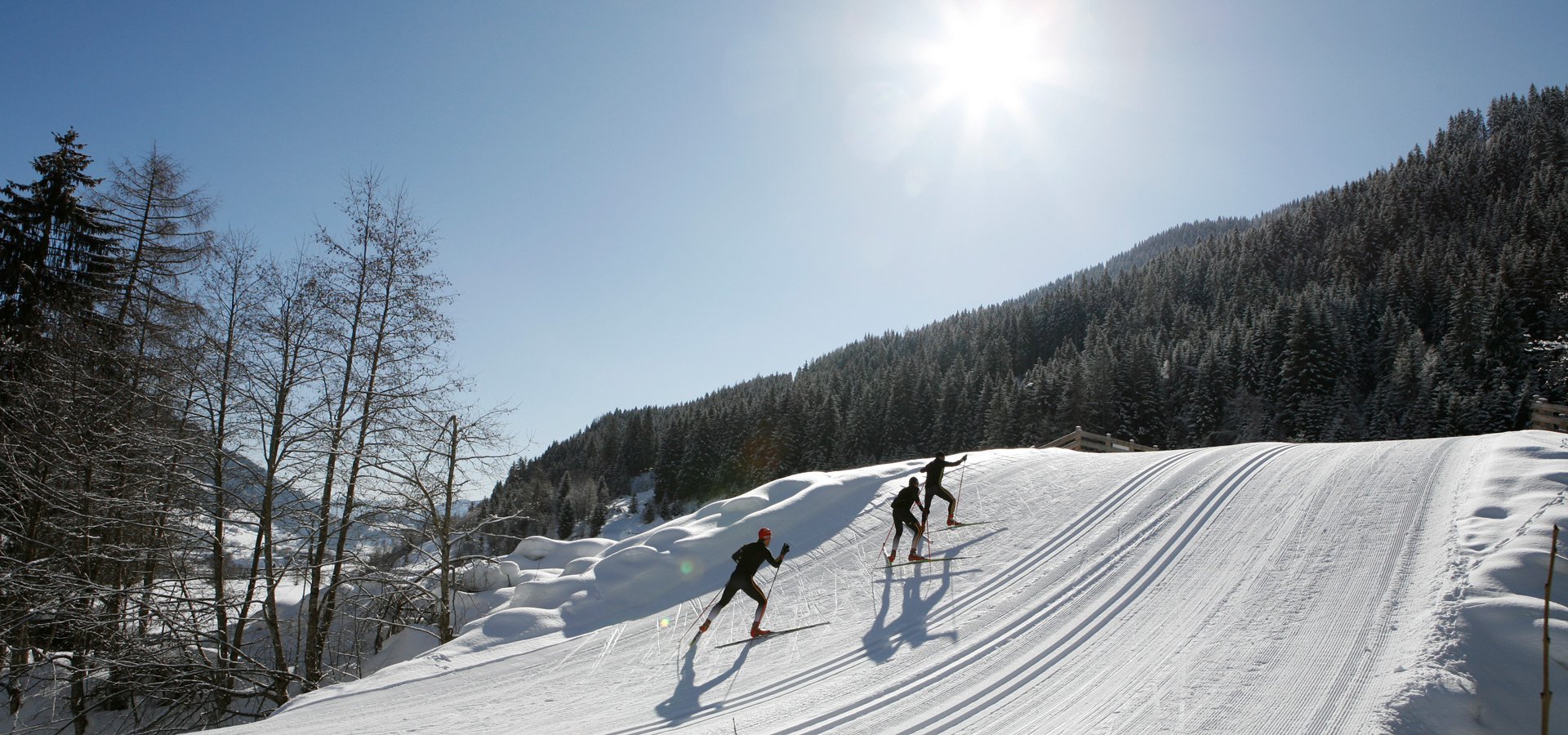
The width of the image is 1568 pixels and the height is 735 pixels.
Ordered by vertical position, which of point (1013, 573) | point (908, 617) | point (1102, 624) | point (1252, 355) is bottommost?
point (1102, 624)

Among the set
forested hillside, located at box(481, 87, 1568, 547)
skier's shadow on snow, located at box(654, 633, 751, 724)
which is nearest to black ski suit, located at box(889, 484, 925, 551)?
skier's shadow on snow, located at box(654, 633, 751, 724)

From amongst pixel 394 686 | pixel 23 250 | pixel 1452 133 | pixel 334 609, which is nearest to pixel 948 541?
pixel 394 686

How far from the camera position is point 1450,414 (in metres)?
45.9

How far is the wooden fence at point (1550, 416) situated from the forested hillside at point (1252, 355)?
107 cm

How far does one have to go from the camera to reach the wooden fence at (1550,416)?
15.7m

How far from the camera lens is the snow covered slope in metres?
5.76

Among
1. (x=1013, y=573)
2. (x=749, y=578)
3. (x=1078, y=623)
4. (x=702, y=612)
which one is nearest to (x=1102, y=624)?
(x=1078, y=623)

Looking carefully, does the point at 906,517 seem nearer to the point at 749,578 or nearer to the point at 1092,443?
the point at 749,578

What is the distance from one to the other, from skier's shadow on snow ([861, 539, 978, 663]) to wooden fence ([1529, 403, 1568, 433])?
15.8m

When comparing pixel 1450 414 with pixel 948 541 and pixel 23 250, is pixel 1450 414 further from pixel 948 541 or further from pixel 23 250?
pixel 23 250

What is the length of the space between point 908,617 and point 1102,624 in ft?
7.51

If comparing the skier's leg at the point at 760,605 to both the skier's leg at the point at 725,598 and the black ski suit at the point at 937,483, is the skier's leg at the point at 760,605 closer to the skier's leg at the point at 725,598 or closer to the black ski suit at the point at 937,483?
the skier's leg at the point at 725,598

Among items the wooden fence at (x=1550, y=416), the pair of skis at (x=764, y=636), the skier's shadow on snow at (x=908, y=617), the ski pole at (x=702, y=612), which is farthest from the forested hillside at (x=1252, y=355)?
the skier's shadow on snow at (x=908, y=617)

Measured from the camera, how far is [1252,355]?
60.9 metres
